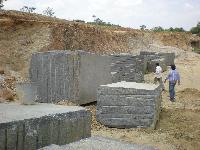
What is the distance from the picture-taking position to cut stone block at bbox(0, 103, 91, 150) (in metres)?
4.31

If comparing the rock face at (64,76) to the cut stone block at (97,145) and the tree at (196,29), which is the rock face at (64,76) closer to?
the cut stone block at (97,145)

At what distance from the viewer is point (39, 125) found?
459 centimetres

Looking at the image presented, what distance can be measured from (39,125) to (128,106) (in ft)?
13.7

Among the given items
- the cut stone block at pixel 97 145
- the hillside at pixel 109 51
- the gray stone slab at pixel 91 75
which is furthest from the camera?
the gray stone slab at pixel 91 75

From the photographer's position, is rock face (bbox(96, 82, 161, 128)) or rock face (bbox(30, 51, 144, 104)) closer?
rock face (bbox(96, 82, 161, 128))

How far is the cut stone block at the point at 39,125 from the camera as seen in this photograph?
14.1 ft

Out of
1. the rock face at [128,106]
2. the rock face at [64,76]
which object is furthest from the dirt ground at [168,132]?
the rock face at [64,76]

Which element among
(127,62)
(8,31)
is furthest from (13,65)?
(127,62)

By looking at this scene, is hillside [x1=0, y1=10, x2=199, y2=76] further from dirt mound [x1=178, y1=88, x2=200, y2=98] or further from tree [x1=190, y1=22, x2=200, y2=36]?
tree [x1=190, y1=22, x2=200, y2=36]

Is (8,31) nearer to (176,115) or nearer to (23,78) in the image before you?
(23,78)

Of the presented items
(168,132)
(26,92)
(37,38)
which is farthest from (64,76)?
(37,38)

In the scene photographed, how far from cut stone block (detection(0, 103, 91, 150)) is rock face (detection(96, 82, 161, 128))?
326 cm

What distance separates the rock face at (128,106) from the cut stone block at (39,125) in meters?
3.26

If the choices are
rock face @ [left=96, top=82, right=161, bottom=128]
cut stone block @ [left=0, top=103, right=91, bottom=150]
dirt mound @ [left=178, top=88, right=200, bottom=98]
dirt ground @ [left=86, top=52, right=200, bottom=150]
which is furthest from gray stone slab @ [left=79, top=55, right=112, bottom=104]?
cut stone block @ [left=0, top=103, right=91, bottom=150]
